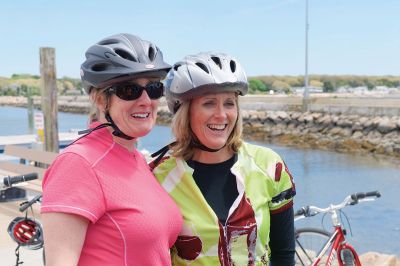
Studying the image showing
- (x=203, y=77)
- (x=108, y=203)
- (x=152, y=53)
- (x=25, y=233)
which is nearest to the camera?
(x=108, y=203)

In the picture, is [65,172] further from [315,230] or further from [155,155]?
[315,230]

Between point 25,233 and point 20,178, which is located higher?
point 20,178

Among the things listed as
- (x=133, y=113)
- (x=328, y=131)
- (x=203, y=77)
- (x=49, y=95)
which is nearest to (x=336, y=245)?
(x=203, y=77)

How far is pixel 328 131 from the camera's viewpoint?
2988 cm

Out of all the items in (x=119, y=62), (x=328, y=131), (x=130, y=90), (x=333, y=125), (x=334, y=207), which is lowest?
(x=328, y=131)

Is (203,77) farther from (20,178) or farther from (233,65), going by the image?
(20,178)

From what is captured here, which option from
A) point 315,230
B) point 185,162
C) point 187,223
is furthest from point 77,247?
point 315,230

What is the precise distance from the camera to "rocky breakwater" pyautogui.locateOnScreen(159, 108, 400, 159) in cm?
2544

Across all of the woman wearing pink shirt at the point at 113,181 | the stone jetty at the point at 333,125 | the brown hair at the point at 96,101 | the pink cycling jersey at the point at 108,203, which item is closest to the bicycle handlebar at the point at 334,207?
the woman wearing pink shirt at the point at 113,181

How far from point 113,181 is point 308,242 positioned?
3.40 metres

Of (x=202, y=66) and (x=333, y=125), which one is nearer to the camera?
(x=202, y=66)

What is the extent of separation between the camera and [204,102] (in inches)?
83.4

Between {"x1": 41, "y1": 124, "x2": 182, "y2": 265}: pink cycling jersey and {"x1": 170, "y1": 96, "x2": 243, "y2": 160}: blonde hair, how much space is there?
409 mm

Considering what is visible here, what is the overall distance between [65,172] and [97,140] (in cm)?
24
